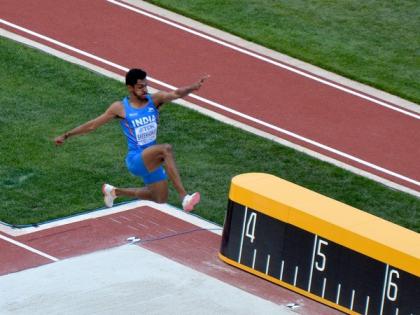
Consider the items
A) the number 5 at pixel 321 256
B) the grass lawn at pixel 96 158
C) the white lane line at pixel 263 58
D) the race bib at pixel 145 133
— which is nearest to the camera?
the race bib at pixel 145 133

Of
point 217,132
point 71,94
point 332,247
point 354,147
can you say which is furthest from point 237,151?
point 332,247


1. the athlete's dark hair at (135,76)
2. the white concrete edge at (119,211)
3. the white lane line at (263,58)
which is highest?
the athlete's dark hair at (135,76)

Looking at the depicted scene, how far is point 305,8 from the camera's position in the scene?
20.5 meters

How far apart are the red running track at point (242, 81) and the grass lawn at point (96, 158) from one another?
49cm

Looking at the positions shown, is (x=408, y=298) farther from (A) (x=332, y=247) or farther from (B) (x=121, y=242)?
(B) (x=121, y=242)

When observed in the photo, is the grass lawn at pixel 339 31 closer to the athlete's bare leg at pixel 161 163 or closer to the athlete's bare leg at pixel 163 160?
the athlete's bare leg at pixel 161 163

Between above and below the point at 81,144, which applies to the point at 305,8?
above

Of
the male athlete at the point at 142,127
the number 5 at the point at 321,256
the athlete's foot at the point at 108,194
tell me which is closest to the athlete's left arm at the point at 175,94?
the male athlete at the point at 142,127

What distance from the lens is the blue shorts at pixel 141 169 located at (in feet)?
41.9

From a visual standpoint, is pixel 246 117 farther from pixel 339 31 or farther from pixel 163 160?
pixel 163 160

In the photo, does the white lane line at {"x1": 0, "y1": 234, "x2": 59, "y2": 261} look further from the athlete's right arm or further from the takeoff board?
the takeoff board

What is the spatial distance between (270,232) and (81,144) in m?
3.89

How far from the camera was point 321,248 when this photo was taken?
1289 centimetres

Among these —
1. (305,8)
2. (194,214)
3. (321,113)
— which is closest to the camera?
(194,214)
